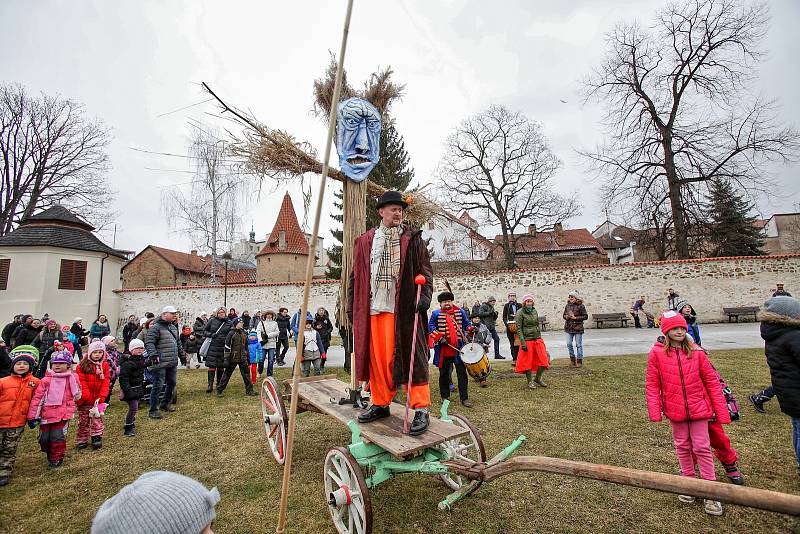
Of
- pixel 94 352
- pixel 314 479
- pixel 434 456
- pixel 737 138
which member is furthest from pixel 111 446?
pixel 737 138

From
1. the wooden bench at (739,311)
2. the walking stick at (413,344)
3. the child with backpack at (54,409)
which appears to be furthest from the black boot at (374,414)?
the wooden bench at (739,311)

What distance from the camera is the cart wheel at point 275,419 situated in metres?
3.75

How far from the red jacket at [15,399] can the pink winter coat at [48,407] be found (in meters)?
0.06

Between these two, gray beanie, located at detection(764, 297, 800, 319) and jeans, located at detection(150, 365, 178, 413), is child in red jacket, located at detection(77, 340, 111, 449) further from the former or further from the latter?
gray beanie, located at detection(764, 297, 800, 319)

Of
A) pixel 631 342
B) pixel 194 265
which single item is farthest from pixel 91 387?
pixel 194 265

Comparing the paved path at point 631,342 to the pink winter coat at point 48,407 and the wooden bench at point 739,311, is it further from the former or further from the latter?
the pink winter coat at point 48,407

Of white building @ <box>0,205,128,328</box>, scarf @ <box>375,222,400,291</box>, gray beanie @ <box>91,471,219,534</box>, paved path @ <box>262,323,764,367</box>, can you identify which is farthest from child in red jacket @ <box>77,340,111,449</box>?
white building @ <box>0,205,128,328</box>

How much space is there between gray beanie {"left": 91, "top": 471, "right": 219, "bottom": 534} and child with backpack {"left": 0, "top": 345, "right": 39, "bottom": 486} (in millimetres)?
4467

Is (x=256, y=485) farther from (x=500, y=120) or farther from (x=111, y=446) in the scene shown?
(x=500, y=120)

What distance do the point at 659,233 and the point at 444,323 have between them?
647 inches

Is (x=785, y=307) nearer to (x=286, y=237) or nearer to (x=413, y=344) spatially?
(x=413, y=344)

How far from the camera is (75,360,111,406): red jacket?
475 cm

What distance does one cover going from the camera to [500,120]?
23.8m

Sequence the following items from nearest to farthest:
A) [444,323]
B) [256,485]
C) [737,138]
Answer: [256,485], [444,323], [737,138]
